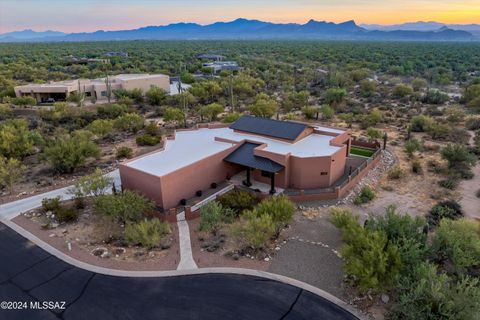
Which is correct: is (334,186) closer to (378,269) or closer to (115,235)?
(378,269)

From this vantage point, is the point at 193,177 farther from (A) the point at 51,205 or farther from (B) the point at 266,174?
(A) the point at 51,205

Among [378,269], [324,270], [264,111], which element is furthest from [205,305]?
[264,111]

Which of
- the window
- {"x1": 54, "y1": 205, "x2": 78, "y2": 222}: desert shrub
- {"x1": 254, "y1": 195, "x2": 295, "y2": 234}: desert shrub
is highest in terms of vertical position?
{"x1": 254, "y1": 195, "x2": 295, "y2": 234}: desert shrub

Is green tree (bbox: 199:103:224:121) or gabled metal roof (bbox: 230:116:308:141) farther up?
gabled metal roof (bbox: 230:116:308:141)

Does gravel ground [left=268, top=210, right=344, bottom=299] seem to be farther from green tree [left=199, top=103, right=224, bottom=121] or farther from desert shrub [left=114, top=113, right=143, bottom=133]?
desert shrub [left=114, top=113, right=143, bottom=133]

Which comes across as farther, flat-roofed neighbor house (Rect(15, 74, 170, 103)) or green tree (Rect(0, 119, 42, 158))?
flat-roofed neighbor house (Rect(15, 74, 170, 103))

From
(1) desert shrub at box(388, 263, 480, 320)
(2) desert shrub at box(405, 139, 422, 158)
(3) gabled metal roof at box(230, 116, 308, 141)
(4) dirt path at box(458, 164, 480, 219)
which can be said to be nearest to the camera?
(1) desert shrub at box(388, 263, 480, 320)

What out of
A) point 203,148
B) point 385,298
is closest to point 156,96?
point 203,148

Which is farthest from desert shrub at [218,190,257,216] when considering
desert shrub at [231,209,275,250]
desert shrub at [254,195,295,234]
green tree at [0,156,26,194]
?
green tree at [0,156,26,194]
